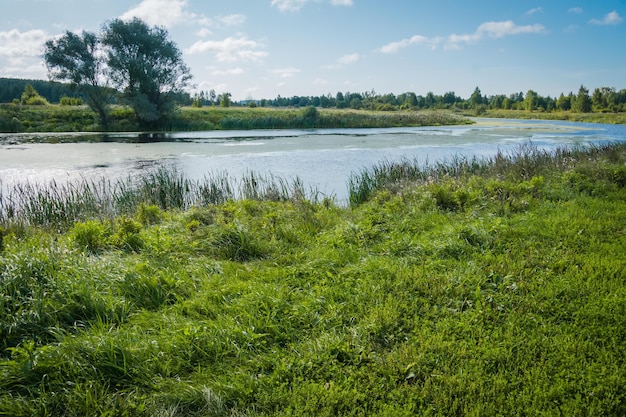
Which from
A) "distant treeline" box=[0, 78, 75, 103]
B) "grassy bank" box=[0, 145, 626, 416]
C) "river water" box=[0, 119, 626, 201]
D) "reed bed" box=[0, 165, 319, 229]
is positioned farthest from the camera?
"distant treeline" box=[0, 78, 75, 103]

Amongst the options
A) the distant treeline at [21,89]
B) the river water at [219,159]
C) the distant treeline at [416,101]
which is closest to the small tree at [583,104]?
the distant treeline at [416,101]

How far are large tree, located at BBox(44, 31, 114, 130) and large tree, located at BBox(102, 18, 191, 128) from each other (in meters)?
1.41

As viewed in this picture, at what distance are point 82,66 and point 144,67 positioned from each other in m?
5.49

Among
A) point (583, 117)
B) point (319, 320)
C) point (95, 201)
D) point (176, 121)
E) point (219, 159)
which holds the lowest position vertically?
point (319, 320)

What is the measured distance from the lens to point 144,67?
33906mm

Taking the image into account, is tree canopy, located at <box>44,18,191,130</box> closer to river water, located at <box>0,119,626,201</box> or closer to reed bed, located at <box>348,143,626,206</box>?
river water, located at <box>0,119,626,201</box>

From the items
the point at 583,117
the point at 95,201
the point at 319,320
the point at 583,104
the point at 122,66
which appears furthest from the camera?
the point at 583,104

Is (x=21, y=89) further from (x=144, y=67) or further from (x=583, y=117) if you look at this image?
(x=583, y=117)

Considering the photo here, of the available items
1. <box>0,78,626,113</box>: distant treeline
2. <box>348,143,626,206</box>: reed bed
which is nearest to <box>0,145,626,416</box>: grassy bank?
<box>348,143,626,206</box>: reed bed

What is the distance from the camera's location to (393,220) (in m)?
6.61

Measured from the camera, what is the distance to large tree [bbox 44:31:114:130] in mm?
33312

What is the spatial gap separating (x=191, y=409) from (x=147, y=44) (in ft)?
127

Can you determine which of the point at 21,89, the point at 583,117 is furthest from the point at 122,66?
the point at 583,117

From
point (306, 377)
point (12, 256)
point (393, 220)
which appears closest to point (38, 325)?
point (12, 256)
